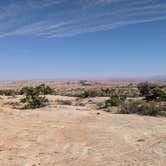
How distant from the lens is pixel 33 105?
2806 cm

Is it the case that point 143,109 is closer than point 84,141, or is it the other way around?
point 84,141

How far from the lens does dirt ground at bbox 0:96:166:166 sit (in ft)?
32.0

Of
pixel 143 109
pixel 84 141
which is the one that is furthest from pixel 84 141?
pixel 143 109

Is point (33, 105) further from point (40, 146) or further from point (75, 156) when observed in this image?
point (75, 156)

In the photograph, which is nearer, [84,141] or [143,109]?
[84,141]

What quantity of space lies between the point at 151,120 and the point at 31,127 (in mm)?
7267

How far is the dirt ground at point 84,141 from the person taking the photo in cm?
975

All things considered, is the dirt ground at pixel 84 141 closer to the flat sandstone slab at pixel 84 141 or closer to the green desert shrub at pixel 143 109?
the flat sandstone slab at pixel 84 141

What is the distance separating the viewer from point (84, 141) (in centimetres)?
1247

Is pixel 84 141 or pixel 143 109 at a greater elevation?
pixel 143 109

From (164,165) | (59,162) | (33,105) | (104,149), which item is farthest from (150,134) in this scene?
(33,105)

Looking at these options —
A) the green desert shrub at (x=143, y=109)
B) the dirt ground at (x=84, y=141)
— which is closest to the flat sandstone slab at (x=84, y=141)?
the dirt ground at (x=84, y=141)

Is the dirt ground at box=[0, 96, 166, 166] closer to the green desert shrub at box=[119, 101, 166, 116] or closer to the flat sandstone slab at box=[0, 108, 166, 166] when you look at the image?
the flat sandstone slab at box=[0, 108, 166, 166]

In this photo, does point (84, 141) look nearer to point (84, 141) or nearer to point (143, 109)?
point (84, 141)
